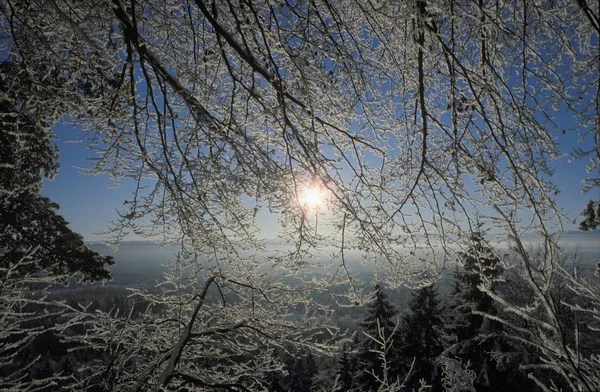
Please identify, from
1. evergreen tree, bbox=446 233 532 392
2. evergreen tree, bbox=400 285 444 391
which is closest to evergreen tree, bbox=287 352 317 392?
evergreen tree, bbox=400 285 444 391

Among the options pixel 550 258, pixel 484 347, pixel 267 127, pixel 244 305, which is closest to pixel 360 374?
pixel 484 347

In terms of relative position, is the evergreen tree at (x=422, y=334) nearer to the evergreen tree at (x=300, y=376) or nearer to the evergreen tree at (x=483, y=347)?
the evergreen tree at (x=483, y=347)

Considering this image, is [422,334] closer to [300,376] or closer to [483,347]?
[483,347]

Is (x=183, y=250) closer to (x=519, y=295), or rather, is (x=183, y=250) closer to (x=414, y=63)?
(x=414, y=63)

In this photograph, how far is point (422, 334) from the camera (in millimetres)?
17766

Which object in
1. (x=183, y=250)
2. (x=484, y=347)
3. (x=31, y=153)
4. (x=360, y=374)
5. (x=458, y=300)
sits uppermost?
(x=31, y=153)

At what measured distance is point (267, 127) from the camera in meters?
3.69

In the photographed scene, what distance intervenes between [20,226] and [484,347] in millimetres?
16852

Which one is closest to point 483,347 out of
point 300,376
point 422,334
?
point 422,334

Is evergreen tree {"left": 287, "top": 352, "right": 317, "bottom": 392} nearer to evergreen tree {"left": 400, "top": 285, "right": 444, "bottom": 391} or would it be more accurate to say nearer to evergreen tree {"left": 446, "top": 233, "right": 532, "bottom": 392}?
evergreen tree {"left": 400, "top": 285, "right": 444, "bottom": 391}

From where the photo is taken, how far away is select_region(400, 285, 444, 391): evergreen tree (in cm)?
1705

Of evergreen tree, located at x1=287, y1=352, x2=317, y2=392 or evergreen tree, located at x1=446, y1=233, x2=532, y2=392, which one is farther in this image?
evergreen tree, located at x1=287, y1=352, x2=317, y2=392

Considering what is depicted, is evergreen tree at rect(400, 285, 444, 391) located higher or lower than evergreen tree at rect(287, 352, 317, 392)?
higher

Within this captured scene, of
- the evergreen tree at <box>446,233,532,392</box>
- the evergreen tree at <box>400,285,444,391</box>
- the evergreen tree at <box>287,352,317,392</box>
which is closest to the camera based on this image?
the evergreen tree at <box>446,233,532,392</box>
